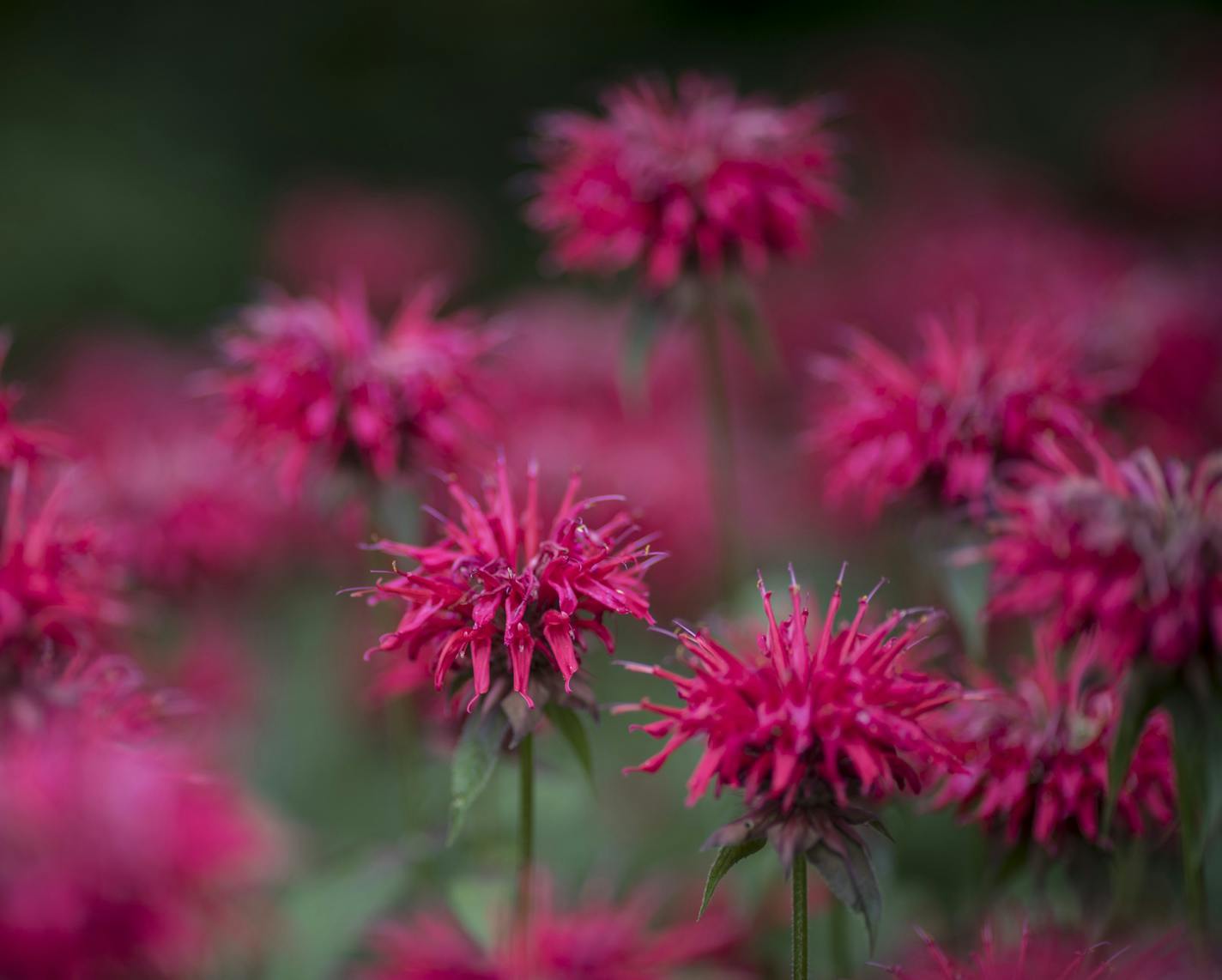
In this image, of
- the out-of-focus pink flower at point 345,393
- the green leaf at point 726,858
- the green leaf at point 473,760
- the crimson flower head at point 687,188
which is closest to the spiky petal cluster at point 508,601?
the green leaf at point 473,760

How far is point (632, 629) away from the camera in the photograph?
2150mm

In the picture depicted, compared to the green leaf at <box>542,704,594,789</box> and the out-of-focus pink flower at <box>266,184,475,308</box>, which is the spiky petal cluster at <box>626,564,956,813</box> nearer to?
the green leaf at <box>542,704,594,789</box>

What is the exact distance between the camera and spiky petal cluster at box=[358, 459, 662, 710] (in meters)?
1.01

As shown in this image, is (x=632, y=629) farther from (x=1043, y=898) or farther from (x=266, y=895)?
(x=1043, y=898)

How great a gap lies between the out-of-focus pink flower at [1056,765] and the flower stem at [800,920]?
21cm

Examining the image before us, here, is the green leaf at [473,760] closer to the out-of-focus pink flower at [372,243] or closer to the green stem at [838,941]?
the green stem at [838,941]

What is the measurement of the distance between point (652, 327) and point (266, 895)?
940mm

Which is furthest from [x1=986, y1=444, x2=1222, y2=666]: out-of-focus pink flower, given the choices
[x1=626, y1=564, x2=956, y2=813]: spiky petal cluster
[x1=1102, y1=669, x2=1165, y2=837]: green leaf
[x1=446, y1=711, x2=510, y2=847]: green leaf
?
[x1=446, y1=711, x2=510, y2=847]: green leaf

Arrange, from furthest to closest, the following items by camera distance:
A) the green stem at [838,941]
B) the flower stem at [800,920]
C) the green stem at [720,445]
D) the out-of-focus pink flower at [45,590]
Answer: the green stem at [720,445] → the green stem at [838,941] → the out-of-focus pink flower at [45,590] → the flower stem at [800,920]

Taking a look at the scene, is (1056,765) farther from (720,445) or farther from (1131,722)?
(720,445)

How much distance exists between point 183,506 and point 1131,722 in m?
1.33

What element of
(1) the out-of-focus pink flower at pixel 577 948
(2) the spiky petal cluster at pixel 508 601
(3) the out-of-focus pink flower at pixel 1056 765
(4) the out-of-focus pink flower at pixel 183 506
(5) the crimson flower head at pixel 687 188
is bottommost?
(1) the out-of-focus pink flower at pixel 577 948

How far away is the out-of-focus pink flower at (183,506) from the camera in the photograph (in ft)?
5.67

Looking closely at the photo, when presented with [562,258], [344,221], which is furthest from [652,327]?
[344,221]
